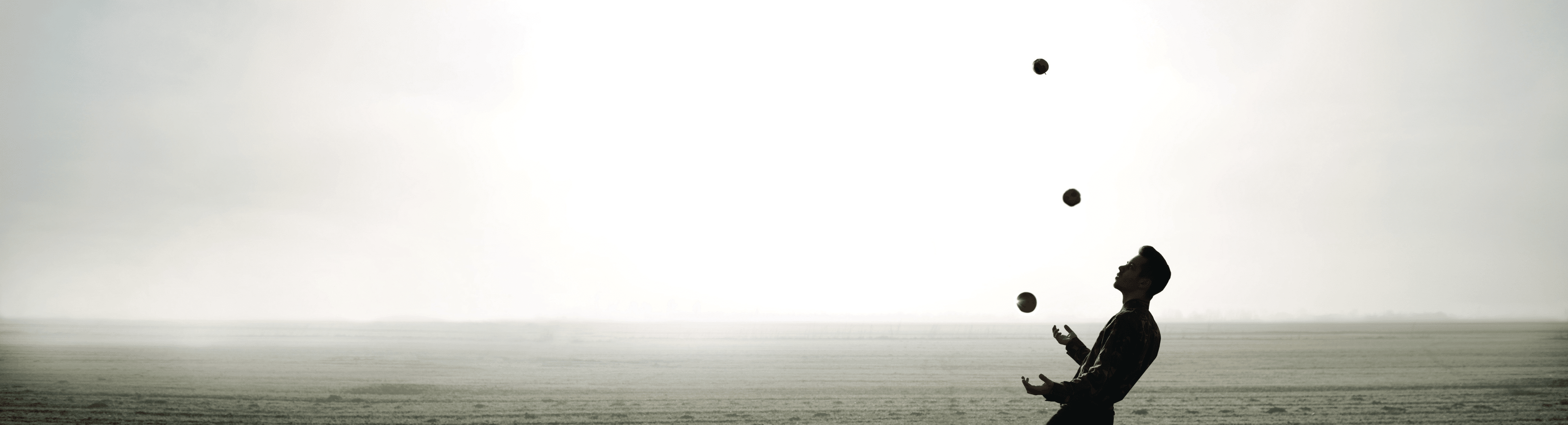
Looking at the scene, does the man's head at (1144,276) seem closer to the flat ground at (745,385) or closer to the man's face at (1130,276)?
the man's face at (1130,276)

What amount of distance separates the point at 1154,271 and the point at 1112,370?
57 centimetres

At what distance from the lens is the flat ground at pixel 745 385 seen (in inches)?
499

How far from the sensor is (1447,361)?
25.7m

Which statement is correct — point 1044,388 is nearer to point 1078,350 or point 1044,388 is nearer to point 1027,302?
point 1078,350

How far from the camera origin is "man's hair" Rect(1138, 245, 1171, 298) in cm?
384

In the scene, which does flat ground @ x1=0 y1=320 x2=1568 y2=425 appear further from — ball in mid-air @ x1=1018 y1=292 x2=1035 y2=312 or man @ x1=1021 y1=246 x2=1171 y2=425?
man @ x1=1021 y1=246 x2=1171 y2=425

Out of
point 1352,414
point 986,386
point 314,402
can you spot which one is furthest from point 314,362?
point 1352,414

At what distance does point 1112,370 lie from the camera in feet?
11.9

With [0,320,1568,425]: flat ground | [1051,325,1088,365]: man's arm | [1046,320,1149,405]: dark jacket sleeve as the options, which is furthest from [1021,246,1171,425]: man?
[0,320,1568,425]: flat ground

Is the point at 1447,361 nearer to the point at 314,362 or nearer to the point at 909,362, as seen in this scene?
the point at 909,362

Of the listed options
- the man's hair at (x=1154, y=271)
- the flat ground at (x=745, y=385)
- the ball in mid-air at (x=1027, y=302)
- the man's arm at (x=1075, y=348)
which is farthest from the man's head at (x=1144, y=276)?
the flat ground at (x=745, y=385)

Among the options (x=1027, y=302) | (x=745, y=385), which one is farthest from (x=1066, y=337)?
(x=745, y=385)

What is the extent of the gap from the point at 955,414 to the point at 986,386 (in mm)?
5399

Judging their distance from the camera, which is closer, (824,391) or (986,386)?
(824,391)
